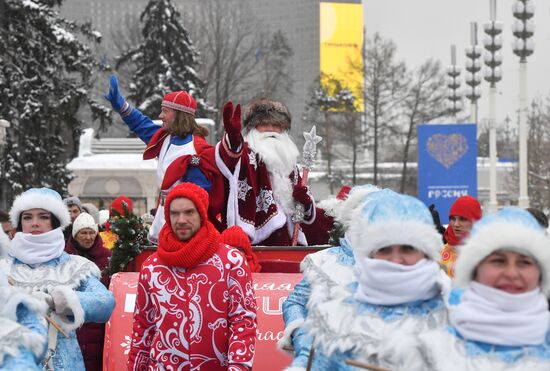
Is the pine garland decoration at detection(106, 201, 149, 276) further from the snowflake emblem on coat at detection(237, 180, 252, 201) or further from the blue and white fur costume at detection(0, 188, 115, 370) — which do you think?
the blue and white fur costume at detection(0, 188, 115, 370)

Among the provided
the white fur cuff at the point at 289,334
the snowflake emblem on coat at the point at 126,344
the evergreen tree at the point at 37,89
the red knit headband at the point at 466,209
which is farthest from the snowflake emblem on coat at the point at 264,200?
the evergreen tree at the point at 37,89

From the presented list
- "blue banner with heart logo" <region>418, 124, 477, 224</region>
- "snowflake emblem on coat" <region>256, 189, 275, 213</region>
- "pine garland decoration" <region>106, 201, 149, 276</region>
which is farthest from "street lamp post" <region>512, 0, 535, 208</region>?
"pine garland decoration" <region>106, 201, 149, 276</region>

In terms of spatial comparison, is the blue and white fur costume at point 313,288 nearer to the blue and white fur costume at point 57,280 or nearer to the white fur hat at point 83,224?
the blue and white fur costume at point 57,280

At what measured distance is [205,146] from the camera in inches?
318

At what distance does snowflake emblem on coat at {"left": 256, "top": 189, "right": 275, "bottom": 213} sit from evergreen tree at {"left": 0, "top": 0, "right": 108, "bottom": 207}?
19.1 meters

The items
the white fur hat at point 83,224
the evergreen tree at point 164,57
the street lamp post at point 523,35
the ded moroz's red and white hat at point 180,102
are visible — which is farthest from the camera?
the evergreen tree at point 164,57

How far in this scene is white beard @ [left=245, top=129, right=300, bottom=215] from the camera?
8.42 metres

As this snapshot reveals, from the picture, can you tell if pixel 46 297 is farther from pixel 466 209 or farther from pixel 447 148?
pixel 447 148

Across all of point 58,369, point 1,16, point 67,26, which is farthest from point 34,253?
point 67,26

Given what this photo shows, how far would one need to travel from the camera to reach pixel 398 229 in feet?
12.7

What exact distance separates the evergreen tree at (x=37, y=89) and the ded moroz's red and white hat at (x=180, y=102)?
1927 centimetres

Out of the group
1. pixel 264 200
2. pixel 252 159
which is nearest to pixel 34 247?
pixel 252 159

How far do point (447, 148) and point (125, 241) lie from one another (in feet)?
65.8

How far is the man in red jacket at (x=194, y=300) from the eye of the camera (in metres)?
5.07
